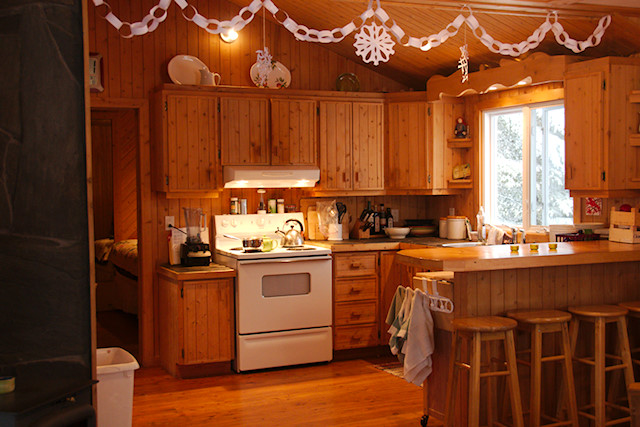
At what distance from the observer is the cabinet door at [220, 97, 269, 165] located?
5.72 metres

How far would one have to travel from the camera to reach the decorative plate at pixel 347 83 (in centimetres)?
626

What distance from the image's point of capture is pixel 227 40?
19.7ft

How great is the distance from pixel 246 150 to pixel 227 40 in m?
1.01

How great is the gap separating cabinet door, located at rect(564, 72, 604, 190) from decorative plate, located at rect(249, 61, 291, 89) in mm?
2356

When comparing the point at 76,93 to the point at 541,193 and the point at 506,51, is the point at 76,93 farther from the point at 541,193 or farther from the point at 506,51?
the point at 541,193

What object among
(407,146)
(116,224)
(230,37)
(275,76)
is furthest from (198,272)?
(116,224)

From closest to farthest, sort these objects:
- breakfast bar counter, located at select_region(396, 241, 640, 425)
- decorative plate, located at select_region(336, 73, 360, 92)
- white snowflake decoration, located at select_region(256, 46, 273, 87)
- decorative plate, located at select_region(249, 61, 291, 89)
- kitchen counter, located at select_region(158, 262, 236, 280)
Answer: breakfast bar counter, located at select_region(396, 241, 640, 425), white snowflake decoration, located at select_region(256, 46, 273, 87), kitchen counter, located at select_region(158, 262, 236, 280), decorative plate, located at select_region(249, 61, 291, 89), decorative plate, located at select_region(336, 73, 360, 92)

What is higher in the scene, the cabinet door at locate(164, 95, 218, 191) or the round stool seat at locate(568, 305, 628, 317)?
the cabinet door at locate(164, 95, 218, 191)

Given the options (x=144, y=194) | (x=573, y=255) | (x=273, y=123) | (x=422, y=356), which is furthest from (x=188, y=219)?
(x=573, y=255)

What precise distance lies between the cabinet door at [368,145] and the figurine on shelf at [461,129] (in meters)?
0.66

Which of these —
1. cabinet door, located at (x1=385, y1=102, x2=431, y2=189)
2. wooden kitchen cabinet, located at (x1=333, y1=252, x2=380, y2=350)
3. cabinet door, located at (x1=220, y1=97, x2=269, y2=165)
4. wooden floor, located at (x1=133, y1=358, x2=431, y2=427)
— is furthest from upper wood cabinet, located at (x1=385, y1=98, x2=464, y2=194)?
wooden floor, located at (x1=133, y1=358, x2=431, y2=427)

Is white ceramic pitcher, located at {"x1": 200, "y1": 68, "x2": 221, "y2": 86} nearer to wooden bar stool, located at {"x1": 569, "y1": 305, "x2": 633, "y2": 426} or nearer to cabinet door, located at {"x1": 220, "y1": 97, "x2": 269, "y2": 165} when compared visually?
cabinet door, located at {"x1": 220, "y1": 97, "x2": 269, "y2": 165}

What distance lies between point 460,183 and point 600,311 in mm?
2458

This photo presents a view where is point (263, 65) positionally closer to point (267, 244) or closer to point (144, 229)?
point (267, 244)
